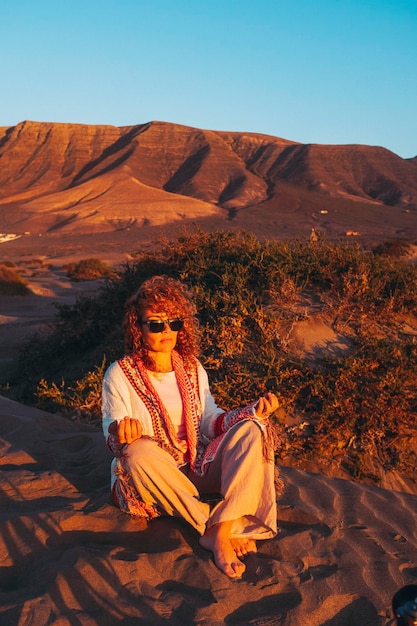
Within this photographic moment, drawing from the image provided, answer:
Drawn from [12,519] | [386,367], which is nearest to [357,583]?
[12,519]

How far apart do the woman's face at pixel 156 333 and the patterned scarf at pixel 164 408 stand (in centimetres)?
11

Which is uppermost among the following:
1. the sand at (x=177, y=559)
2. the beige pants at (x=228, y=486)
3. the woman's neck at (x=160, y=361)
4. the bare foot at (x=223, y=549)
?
the woman's neck at (x=160, y=361)

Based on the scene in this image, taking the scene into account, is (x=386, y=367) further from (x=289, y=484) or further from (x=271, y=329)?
(x=289, y=484)

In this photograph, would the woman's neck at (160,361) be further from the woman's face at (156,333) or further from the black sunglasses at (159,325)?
the black sunglasses at (159,325)

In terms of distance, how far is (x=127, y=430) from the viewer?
11.4ft

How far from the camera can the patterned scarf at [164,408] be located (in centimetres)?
380

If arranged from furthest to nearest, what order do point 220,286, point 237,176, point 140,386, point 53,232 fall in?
point 237,176
point 53,232
point 220,286
point 140,386

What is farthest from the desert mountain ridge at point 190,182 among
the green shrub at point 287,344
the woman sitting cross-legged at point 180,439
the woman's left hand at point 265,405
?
the woman's left hand at point 265,405

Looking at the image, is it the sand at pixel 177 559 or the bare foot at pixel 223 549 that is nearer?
the sand at pixel 177 559

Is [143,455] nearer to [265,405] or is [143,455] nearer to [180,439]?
[180,439]

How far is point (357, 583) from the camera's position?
3.25 m

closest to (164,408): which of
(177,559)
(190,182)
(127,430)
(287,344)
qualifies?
(127,430)

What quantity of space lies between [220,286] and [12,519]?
13.4ft

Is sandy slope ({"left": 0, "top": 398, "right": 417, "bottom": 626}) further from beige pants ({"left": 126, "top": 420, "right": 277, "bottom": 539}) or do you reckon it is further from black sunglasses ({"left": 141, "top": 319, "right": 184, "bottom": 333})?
black sunglasses ({"left": 141, "top": 319, "right": 184, "bottom": 333})
